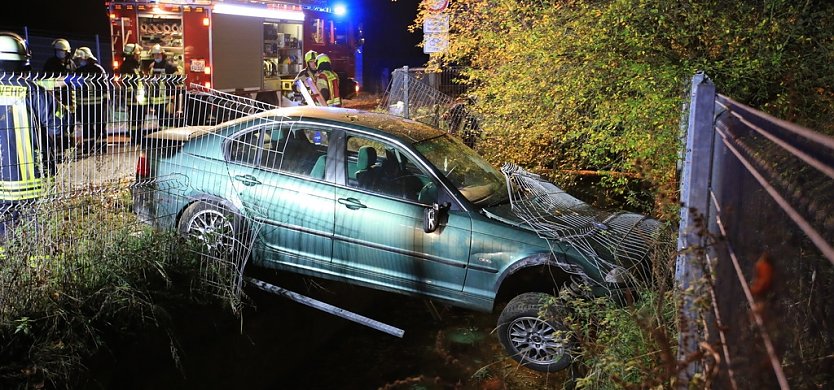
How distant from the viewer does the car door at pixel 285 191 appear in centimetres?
570

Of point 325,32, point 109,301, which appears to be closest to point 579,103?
point 109,301

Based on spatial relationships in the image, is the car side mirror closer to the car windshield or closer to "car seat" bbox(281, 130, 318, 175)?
the car windshield

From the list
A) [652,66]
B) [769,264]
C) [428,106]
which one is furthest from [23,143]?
[428,106]

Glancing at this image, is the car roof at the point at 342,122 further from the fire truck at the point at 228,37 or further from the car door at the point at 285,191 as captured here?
the fire truck at the point at 228,37

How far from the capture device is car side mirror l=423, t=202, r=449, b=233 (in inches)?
206

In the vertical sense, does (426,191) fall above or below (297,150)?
below

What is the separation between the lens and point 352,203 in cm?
559

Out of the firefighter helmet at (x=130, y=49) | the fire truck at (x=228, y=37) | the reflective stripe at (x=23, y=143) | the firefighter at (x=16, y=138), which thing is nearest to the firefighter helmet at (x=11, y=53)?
the firefighter at (x=16, y=138)

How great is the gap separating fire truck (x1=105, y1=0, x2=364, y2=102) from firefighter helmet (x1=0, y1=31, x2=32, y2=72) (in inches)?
354

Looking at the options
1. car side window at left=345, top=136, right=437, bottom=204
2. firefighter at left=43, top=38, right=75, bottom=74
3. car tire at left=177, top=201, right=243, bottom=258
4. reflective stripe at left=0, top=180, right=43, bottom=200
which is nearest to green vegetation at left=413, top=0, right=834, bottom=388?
car side window at left=345, top=136, right=437, bottom=204

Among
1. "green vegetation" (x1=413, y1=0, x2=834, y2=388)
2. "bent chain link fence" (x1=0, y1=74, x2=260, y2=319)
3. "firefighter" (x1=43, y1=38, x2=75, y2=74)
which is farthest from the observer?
"firefighter" (x1=43, y1=38, x2=75, y2=74)

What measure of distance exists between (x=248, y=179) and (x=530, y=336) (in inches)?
101

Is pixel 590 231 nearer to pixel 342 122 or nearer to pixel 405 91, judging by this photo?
pixel 342 122

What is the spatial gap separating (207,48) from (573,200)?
1186 cm
